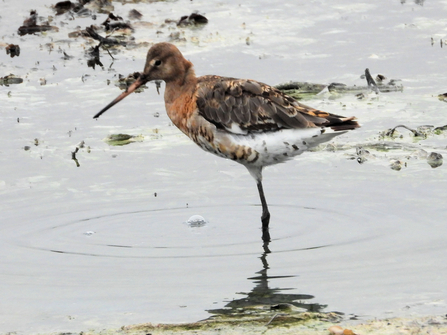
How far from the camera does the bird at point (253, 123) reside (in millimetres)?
7895

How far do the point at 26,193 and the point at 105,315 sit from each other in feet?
10.3

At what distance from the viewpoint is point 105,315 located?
19.9 feet

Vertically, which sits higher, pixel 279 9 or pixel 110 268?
pixel 279 9

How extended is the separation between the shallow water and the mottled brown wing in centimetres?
86

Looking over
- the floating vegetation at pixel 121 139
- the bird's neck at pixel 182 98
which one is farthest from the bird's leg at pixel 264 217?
the floating vegetation at pixel 121 139

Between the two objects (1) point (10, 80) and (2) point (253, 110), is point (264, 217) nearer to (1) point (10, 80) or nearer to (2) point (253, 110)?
(2) point (253, 110)

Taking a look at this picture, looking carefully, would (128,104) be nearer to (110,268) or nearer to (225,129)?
(225,129)

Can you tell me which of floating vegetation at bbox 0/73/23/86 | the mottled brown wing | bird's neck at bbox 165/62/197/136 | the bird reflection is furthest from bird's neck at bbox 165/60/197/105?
floating vegetation at bbox 0/73/23/86

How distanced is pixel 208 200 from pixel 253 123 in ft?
3.38

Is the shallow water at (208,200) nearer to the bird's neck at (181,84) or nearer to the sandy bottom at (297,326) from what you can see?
the sandy bottom at (297,326)

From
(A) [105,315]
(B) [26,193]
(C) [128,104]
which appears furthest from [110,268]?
(C) [128,104]

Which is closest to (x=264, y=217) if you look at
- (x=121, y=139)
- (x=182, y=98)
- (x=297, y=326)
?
(x=182, y=98)

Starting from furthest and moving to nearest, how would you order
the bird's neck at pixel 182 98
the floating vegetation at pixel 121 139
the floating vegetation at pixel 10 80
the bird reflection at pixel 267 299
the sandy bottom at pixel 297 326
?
the floating vegetation at pixel 10 80
the floating vegetation at pixel 121 139
the bird's neck at pixel 182 98
the bird reflection at pixel 267 299
the sandy bottom at pixel 297 326

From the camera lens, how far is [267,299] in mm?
6316
